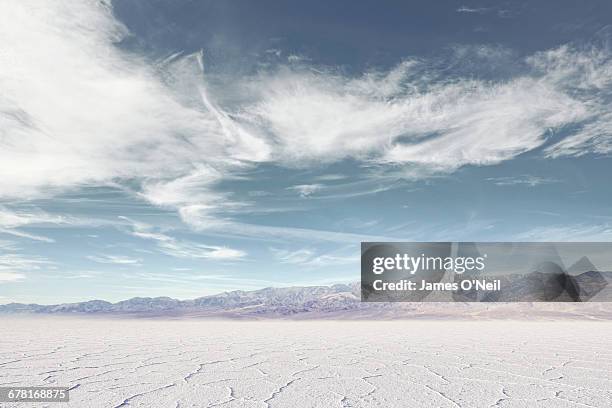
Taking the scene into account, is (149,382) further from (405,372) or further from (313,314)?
(313,314)

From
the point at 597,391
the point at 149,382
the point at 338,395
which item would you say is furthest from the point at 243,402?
the point at 597,391

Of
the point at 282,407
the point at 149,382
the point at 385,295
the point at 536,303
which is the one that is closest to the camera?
the point at 282,407

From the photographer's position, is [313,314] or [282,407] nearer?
[282,407]

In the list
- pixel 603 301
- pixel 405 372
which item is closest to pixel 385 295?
pixel 603 301

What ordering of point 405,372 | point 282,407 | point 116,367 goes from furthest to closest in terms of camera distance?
1. point 116,367
2. point 405,372
3. point 282,407

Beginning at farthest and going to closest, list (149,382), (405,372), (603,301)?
(603,301), (405,372), (149,382)

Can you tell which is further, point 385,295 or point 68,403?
point 385,295

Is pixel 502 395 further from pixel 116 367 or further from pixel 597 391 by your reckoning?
pixel 116 367

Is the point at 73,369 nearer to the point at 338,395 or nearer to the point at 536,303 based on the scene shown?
the point at 338,395

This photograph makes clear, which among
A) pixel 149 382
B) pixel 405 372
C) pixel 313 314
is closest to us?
pixel 149 382
